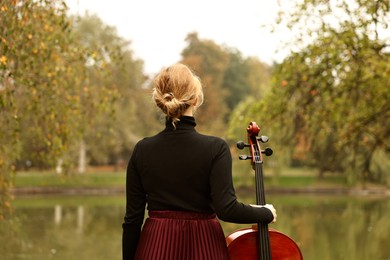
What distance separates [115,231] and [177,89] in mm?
12729

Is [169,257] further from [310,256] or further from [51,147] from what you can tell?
[310,256]

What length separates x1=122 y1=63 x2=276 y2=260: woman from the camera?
2.61 meters

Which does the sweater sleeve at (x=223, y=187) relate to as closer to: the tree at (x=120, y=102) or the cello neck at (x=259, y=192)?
the cello neck at (x=259, y=192)

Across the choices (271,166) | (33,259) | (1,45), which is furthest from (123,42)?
(1,45)

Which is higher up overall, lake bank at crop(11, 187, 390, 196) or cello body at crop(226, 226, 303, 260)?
cello body at crop(226, 226, 303, 260)

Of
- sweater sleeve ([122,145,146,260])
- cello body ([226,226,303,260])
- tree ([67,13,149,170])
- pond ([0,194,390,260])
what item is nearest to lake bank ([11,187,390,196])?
tree ([67,13,149,170])

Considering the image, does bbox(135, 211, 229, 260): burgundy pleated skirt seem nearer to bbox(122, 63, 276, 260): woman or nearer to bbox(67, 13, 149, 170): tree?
bbox(122, 63, 276, 260): woman

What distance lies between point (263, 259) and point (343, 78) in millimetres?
7491

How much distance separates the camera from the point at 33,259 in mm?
10359

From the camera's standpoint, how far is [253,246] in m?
2.93

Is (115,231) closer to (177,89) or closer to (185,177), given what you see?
(185,177)

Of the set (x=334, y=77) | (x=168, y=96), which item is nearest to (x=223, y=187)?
(x=168, y=96)

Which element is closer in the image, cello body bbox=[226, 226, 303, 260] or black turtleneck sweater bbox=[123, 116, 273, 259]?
black turtleneck sweater bbox=[123, 116, 273, 259]

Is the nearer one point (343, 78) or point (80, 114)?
point (80, 114)
